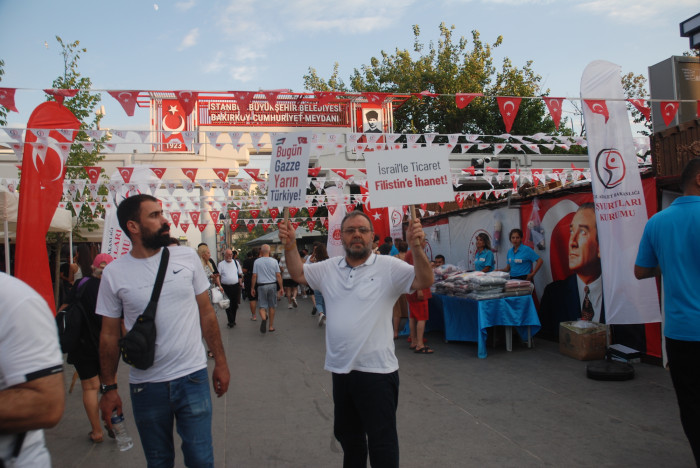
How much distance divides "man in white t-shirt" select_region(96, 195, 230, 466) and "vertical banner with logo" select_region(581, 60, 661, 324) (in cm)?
484

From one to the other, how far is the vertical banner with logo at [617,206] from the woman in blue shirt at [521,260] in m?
2.89

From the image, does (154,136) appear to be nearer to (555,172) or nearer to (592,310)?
Answer: (555,172)

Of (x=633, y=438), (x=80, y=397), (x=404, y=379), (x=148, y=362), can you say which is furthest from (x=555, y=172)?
(x=148, y=362)

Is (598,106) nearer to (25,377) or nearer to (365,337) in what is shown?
(365,337)

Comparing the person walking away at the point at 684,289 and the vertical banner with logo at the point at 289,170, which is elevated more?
the vertical banner with logo at the point at 289,170

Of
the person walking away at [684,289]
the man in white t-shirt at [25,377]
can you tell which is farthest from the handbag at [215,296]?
the man in white t-shirt at [25,377]

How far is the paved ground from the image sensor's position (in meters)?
4.21

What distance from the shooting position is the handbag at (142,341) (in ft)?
8.79

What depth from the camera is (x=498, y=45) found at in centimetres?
3078

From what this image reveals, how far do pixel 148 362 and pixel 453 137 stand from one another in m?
9.09

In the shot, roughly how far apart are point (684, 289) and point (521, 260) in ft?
18.6

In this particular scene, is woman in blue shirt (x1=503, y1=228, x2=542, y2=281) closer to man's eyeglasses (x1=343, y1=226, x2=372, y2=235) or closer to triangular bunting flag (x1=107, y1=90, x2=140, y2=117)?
man's eyeglasses (x1=343, y1=226, x2=372, y2=235)

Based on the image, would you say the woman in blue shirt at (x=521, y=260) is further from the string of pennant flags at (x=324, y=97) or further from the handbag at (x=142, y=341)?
the handbag at (x=142, y=341)

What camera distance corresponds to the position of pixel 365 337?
9.96ft
